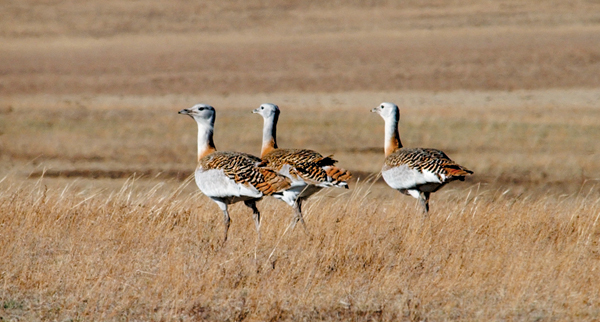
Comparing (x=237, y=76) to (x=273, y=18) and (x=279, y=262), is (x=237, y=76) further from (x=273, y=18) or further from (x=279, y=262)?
(x=279, y=262)

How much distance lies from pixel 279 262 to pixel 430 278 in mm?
1007

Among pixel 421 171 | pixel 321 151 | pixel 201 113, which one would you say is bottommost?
pixel 321 151

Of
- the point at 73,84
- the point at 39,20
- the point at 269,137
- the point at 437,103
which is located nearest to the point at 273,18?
the point at 39,20

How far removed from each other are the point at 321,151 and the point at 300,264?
860cm

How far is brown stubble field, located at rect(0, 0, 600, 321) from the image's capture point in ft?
17.5

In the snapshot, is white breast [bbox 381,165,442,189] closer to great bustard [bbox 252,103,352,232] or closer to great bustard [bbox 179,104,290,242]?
great bustard [bbox 252,103,352,232]

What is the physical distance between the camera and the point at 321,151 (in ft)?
47.0

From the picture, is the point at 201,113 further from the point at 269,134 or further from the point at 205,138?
the point at 269,134

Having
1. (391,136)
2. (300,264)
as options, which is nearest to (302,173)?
(300,264)

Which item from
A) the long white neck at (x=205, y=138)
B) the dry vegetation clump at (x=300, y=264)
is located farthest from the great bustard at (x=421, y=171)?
the long white neck at (x=205, y=138)

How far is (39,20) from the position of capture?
4406 centimetres

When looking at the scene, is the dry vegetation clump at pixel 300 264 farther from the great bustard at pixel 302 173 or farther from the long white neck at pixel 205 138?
the long white neck at pixel 205 138

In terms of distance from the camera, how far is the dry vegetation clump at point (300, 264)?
510cm

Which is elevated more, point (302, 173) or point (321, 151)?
point (302, 173)
